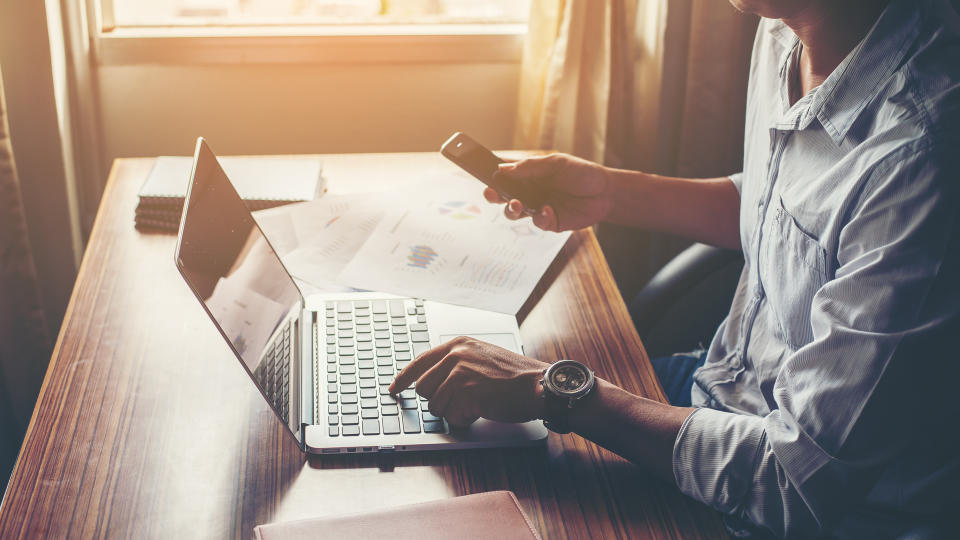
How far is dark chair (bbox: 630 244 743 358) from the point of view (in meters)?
1.19

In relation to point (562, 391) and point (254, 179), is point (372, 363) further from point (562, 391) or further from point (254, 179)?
point (254, 179)

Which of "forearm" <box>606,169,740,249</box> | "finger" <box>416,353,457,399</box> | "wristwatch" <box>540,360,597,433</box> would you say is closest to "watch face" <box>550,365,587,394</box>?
"wristwatch" <box>540,360,597,433</box>

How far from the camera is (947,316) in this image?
0.66 m

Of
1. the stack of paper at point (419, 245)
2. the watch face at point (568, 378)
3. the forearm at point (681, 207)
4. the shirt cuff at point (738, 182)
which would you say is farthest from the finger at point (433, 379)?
the shirt cuff at point (738, 182)

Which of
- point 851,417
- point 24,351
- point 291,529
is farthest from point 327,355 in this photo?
point 24,351

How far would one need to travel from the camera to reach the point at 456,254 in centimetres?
111

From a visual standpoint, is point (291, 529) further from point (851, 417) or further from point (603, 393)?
point (851, 417)

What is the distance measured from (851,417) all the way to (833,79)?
356mm

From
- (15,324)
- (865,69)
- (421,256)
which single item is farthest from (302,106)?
(865,69)

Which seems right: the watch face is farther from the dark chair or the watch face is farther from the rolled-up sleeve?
the dark chair

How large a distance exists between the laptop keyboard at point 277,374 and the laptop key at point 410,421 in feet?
0.37

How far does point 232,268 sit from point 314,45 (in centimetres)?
105

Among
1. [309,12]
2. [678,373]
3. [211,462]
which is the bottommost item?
[678,373]

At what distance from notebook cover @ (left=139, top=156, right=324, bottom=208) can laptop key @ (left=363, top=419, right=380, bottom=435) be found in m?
0.54
